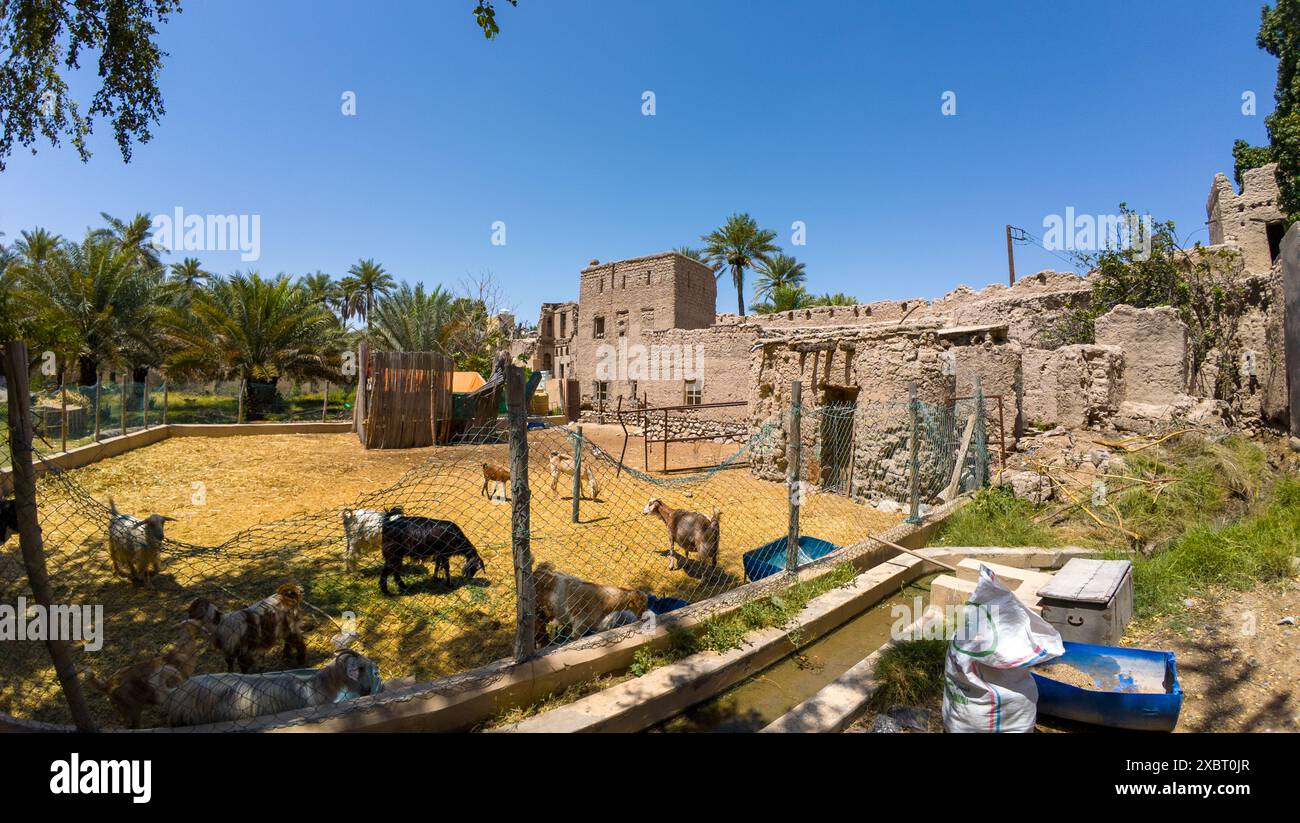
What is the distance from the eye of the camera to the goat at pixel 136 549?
507cm

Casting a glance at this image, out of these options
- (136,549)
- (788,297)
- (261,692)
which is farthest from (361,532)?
(788,297)

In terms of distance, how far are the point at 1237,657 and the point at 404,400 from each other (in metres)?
15.4

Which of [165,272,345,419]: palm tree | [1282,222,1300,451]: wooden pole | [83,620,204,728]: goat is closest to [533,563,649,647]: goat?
[83,620,204,728]: goat

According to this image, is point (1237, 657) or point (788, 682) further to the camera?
point (788, 682)

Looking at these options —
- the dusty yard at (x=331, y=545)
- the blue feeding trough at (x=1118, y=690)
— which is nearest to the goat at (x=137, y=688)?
the dusty yard at (x=331, y=545)

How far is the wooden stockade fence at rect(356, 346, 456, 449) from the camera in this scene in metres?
14.3

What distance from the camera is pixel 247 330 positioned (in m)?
18.8

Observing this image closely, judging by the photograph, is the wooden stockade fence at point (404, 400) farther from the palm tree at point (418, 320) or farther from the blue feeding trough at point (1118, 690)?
the blue feeding trough at point (1118, 690)

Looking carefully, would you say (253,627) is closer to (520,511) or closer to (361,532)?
(361,532)

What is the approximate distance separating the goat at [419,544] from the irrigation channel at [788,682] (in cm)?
291

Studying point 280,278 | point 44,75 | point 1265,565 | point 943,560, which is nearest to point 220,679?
point 943,560

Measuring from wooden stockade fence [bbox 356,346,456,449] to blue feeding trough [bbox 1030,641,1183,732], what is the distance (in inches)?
568
